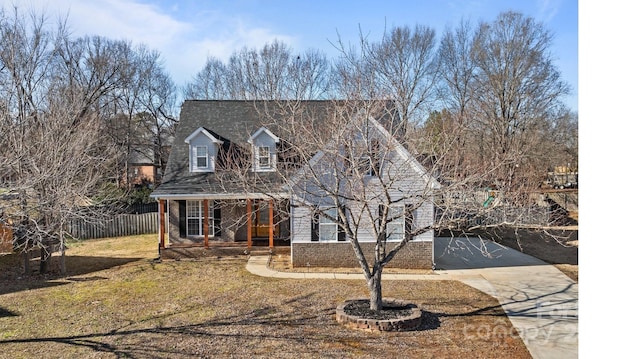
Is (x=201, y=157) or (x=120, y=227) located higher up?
(x=201, y=157)

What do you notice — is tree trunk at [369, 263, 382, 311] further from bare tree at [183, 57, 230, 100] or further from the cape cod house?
bare tree at [183, 57, 230, 100]

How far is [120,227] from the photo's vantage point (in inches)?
939

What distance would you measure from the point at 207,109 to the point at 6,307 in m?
11.3

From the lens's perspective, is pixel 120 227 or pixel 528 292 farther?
pixel 120 227

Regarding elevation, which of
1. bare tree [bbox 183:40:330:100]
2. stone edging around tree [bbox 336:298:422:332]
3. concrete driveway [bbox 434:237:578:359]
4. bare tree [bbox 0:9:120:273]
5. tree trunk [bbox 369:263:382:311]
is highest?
bare tree [bbox 183:40:330:100]

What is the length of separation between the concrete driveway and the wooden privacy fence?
15.2 metres

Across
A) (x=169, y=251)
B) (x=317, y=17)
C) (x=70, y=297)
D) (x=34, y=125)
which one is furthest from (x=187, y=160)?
(x=317, y=17)

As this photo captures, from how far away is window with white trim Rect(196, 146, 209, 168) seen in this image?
17922 millimetres

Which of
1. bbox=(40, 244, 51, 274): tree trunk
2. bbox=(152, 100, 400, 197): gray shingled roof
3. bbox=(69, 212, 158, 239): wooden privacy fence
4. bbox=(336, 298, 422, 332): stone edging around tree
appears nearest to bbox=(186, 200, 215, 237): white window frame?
bbox=(152, 100, 400, 197): gray shingled roof

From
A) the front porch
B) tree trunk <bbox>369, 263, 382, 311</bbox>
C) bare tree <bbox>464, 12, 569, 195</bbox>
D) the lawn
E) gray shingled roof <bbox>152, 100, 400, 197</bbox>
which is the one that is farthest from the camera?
bare tree <bbox>464, 12, 569, 195</bbox>

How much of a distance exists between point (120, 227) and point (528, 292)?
1989cm

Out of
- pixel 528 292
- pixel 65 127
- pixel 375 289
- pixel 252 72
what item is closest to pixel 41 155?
pixel 65 127

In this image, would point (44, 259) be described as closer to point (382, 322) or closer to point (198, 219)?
point (198, 219)
